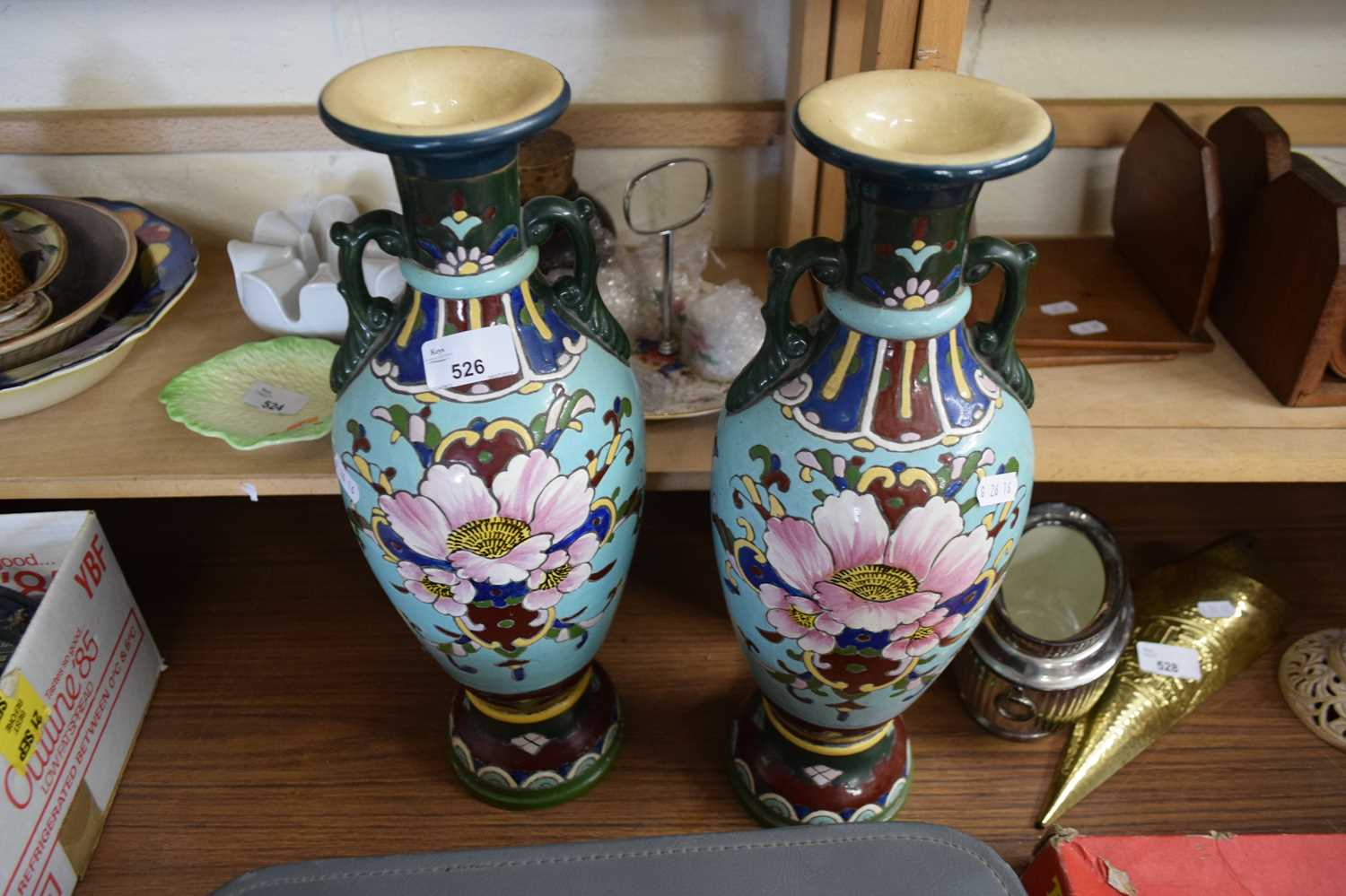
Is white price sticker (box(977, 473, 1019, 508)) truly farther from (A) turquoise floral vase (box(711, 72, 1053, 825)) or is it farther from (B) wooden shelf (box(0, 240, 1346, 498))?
(B) wooden shelf (box(0, 240, 1346, 498))

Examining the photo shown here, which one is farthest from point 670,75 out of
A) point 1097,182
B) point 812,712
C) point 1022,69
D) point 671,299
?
point 812,712

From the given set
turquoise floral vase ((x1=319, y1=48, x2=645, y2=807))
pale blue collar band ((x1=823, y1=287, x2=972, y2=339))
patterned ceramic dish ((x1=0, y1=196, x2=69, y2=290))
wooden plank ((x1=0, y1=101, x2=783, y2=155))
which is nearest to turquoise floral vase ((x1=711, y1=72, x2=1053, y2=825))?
pale blue collar band ((x1=823, y1=287, x2=972, y2=339))

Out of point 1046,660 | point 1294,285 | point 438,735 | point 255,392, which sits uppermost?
point 1294,285

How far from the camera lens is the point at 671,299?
991mm

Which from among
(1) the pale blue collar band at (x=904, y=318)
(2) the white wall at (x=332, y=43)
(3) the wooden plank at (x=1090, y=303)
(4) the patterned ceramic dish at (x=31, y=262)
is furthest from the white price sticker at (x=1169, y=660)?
(4) the patterned ceramic dish at (x=31, y=262)

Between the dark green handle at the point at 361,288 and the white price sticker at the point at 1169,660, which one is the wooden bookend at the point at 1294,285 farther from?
the dark green handle at the point at 361,288

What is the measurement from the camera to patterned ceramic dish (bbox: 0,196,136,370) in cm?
89

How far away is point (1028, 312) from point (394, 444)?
0.61m

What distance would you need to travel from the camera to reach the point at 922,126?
643 millimetres

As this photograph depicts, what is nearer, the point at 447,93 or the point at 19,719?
the point at 447,93

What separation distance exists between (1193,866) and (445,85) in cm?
78

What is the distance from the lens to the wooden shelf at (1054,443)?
85cm

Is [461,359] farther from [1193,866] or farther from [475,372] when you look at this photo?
[1193,866]

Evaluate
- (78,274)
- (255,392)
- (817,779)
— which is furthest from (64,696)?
(817,779)
